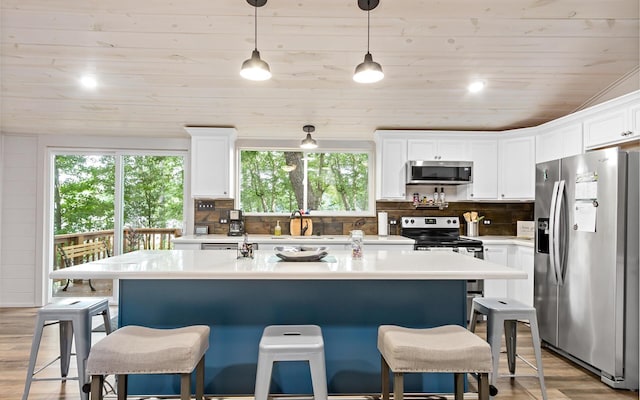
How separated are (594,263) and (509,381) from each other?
109 cm

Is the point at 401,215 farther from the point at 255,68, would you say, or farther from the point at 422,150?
the point at 255,68

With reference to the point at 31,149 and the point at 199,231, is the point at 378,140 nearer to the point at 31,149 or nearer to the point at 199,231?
the point at 199,231

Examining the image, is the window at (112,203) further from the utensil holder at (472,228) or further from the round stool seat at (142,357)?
the utensil holder at (472,228)

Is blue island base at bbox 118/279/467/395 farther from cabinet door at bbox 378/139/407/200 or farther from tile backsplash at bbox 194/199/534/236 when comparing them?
tile backsplash at bbox 194/199/534/236

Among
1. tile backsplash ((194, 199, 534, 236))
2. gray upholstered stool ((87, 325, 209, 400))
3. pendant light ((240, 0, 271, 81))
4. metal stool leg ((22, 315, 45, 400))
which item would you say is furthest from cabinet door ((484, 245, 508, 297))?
metal stool leg ((22, 315, 45, 400))

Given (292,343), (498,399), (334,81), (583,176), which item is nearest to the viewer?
(292,343)

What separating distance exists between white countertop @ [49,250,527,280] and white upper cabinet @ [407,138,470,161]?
7.90ft

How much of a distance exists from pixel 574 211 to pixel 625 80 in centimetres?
173

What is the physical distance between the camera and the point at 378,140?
178 inches

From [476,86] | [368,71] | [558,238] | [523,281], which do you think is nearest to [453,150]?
[476,86]

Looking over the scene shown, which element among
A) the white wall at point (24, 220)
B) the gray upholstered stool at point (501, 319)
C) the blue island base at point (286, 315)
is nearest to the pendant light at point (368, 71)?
the blue island base at point (286, 315)

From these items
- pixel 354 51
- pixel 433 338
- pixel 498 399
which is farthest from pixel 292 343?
pixel 354 51

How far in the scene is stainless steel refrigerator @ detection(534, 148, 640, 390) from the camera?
253 centimetres

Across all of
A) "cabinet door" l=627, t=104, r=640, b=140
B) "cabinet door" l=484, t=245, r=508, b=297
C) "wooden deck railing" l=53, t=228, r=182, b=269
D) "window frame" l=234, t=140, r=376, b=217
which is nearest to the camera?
"cabinet door" l=627, t=104, r=640, b=140
